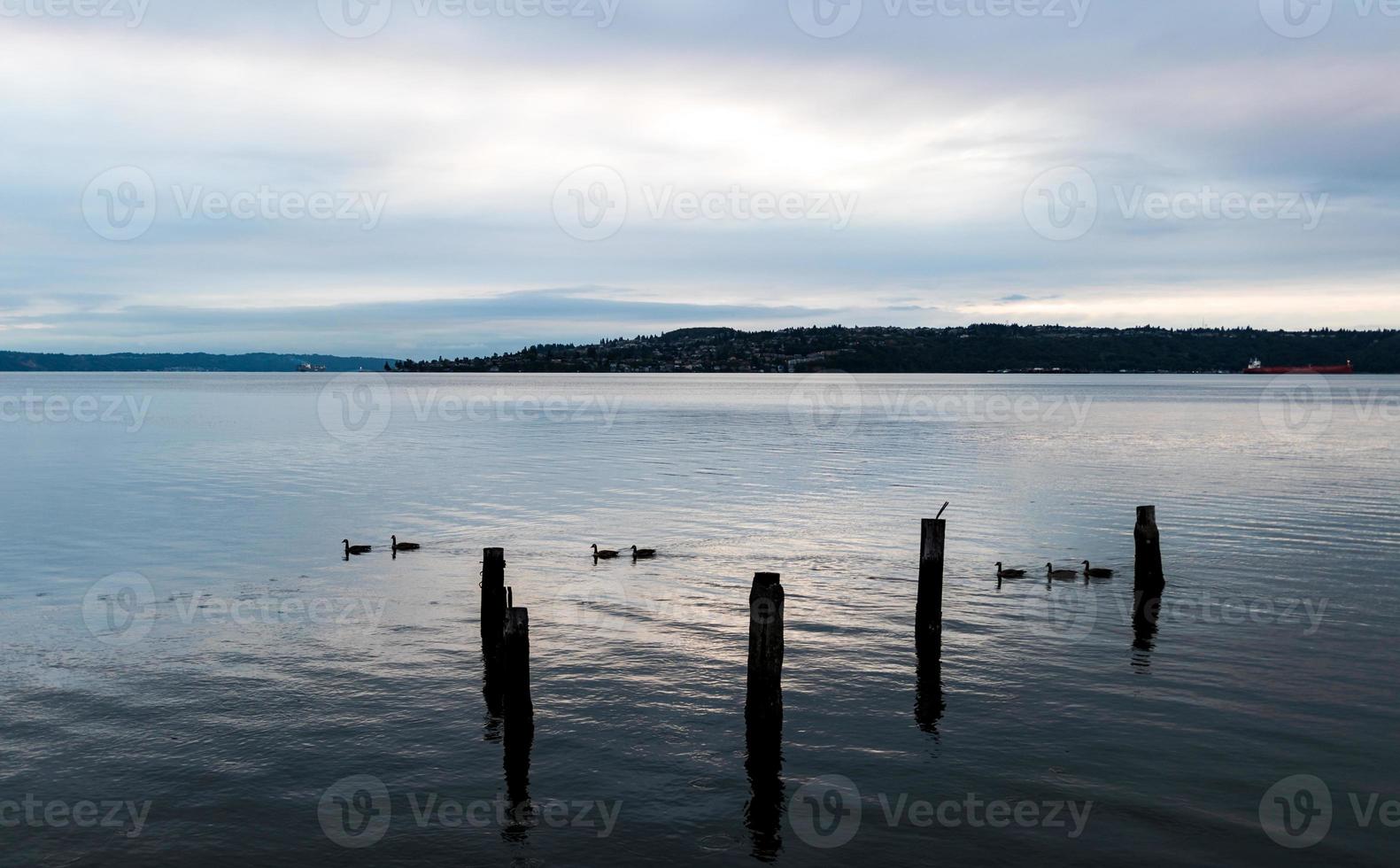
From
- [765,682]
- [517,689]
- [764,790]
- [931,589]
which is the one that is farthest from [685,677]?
[931,589]

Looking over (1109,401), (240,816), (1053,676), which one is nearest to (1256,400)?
(1109,401)

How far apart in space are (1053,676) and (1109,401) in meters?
172

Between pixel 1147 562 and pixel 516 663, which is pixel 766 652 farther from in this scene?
pixel 1147 562

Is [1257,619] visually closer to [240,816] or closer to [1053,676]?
[1053,676]

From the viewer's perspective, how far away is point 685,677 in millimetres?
21016

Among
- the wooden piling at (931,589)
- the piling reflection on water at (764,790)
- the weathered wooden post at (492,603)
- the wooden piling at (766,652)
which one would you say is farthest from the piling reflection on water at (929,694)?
the weathered wooden post at (492,603)

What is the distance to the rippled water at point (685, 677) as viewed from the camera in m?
14.8

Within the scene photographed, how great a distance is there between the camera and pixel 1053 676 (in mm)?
21000

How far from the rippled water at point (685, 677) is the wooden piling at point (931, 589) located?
83cm

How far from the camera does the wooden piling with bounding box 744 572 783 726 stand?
16984mm

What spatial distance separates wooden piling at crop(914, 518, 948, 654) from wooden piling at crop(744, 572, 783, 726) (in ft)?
17.8

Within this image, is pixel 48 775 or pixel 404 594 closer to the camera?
pixel 48 775

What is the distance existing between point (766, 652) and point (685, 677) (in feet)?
14.1

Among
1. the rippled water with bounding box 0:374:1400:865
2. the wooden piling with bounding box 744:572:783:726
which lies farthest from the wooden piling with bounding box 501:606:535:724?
the wooden piling with bounding box 744:572:783:726
